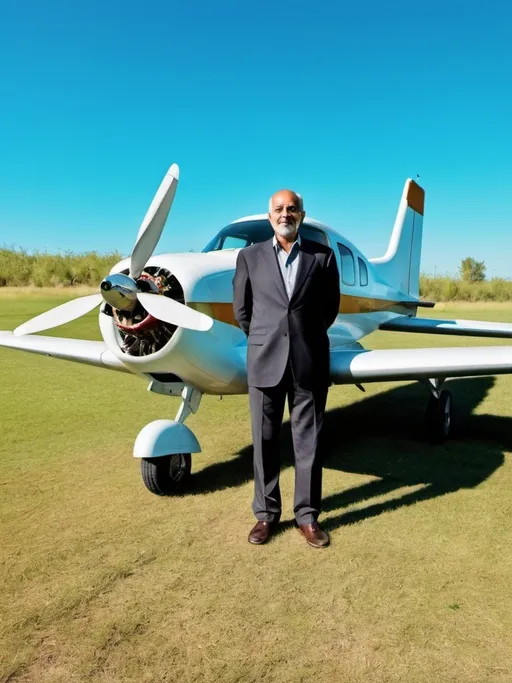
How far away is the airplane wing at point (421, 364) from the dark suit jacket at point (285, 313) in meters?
1.02

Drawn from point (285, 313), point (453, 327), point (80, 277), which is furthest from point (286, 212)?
point (80, 277)

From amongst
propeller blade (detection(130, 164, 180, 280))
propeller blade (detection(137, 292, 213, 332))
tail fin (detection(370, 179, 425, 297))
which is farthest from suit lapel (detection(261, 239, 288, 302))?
tail fin (detection(370, 179, 425, 297))

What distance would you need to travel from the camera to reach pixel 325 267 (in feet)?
10.6

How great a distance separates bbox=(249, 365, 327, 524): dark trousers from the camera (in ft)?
10.6

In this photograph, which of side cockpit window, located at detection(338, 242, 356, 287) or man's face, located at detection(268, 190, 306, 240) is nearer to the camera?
man's face, located at detection(268, 190, 306, 240)

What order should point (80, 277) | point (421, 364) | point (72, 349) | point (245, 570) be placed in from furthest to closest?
point (80, 277) < point (72, 349) < point (421, 364) < point (245, 570)

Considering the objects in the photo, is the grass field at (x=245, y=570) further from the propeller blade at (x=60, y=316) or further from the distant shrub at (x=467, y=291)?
the distant shrub at (x=467, y=291)

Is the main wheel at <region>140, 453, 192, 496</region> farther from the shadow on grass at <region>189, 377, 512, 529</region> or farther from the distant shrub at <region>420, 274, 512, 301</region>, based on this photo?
the distant shrub at <region>420, 274, 512, 301</region>

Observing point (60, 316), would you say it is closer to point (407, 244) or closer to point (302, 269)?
point (302, 269)

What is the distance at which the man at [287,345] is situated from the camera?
3.12 meters

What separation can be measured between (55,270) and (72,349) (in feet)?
115

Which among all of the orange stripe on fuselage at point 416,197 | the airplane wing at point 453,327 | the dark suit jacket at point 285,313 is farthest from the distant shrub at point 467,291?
the dark suit jacket at point 285,313

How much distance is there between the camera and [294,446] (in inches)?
129

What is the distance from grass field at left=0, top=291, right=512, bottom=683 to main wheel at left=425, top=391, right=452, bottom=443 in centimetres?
17
